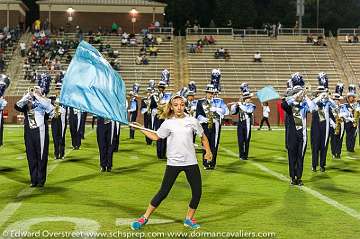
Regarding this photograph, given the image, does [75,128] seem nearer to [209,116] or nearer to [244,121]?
[244,121]

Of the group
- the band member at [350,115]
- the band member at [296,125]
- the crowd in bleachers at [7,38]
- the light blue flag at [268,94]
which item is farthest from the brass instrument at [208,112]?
the crowd in bleachers at [7,38]

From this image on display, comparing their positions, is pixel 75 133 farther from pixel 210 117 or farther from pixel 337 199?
pixel 337 199

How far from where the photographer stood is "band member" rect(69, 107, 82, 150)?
17.5 metres

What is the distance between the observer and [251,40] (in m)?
43.8

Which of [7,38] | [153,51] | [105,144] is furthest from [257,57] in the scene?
[105,144]

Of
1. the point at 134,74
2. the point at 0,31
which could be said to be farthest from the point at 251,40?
the point at 0,31

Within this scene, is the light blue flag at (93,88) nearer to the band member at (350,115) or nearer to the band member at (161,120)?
the band member at (161,120)

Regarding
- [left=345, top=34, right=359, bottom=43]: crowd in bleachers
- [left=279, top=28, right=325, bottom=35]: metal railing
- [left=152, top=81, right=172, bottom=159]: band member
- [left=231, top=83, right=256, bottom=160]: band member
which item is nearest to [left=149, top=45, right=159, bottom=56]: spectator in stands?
[left=279, top=28, right=325, bottom=35]: metal railing

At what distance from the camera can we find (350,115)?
1723 centimetres

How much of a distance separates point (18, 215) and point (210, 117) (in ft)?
19.6

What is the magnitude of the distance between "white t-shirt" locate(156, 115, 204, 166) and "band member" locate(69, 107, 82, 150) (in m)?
10.7

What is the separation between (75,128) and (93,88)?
1045cm

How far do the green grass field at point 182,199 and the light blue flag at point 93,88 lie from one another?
1244 mm

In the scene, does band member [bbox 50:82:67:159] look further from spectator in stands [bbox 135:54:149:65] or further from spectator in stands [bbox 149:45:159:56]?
spectator in stands [bbox 149:45:159:56]
